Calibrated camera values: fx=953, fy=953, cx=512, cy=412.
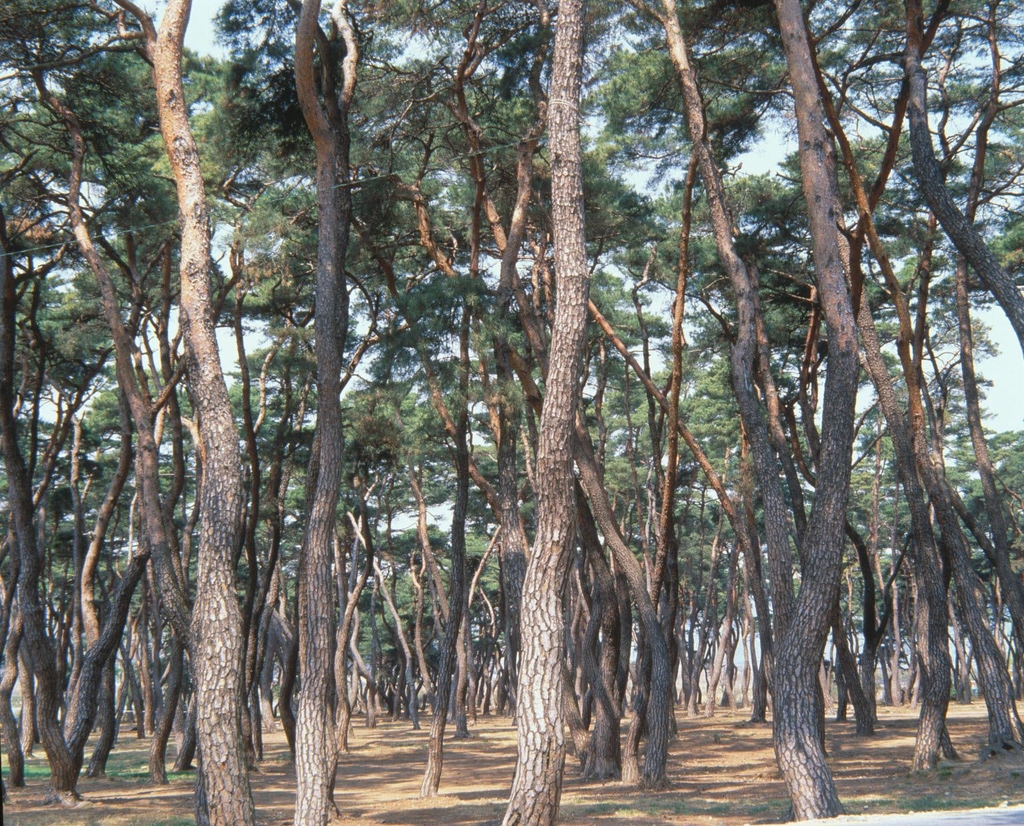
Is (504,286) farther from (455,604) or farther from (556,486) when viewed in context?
(556,486)

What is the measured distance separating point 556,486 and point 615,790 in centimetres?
561

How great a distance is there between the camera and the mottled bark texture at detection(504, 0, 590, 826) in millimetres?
5648

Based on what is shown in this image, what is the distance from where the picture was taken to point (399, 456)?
15547 millimetres

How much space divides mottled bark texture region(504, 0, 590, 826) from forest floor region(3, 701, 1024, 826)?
2.52 meters

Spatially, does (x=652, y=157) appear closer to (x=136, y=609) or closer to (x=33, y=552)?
(x=33, y=552)

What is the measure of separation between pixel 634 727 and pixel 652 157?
7264 millimetres

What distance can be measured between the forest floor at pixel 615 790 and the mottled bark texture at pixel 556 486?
2517 millimetres

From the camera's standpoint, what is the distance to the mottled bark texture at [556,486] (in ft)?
18.5

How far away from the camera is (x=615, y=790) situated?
1034 centimetres

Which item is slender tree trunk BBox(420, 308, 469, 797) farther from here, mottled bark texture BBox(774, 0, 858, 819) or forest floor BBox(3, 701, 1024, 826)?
mottled bark texture BBox(774, 0, 858, 819)

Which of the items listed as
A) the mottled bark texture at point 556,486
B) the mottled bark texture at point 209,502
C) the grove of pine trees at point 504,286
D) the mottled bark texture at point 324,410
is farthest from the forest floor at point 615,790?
the mottled bark texture at point 209,502

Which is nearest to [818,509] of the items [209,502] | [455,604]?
[209,502]

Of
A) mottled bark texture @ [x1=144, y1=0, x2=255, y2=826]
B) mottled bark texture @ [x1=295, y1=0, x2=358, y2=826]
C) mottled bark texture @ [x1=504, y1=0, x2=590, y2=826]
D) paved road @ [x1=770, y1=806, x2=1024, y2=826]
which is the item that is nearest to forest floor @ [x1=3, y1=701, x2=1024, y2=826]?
paved road @ [x1=770, y1=806, x2=1024, y2=826]

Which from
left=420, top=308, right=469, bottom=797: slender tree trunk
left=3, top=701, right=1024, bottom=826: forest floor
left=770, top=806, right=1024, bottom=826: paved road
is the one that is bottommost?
left=3, top=701, right=1024, bottom=826: forest floor
